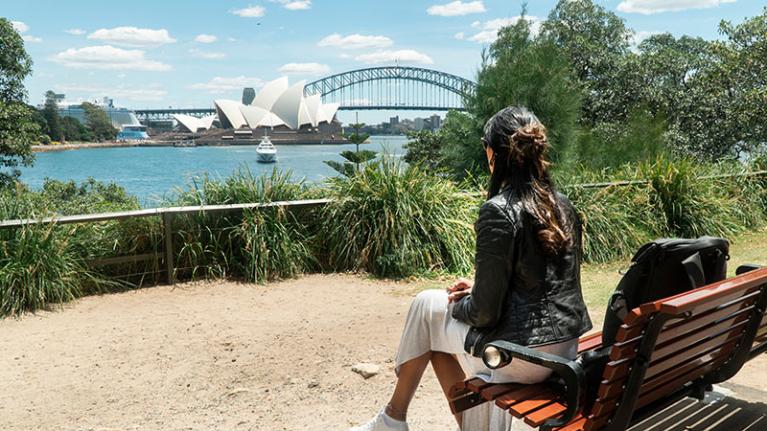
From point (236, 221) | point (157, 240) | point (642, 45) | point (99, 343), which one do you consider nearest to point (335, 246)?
point (236, 221)

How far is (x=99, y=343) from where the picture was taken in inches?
183

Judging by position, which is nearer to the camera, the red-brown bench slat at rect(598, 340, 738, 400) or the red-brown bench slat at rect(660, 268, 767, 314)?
the red-brown bench slat at rect(660, 268, 767, 314)

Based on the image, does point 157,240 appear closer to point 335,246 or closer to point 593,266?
point 335,246

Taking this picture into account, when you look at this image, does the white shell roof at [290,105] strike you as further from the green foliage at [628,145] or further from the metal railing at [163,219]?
the metal railing at [163,219]

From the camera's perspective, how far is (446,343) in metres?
2.61

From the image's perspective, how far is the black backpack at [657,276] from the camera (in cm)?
227

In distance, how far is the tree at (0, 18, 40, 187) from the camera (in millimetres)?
15820

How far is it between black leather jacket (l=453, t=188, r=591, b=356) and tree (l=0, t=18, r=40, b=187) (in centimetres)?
1629

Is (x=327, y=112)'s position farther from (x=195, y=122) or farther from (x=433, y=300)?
(x=433, y=300)

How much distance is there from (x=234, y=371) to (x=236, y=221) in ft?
9.04

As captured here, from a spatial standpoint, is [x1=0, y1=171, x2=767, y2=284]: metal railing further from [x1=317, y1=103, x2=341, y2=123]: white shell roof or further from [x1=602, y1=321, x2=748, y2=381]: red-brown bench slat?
[x1=317, y1=103, x2=341, y2=123]: white shell roof

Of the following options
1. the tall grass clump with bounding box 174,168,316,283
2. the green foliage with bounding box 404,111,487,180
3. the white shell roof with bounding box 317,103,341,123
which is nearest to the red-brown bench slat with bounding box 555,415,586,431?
the tall grass clump with bounding box 174,168,316,283

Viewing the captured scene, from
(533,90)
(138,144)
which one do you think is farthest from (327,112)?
(533,90)

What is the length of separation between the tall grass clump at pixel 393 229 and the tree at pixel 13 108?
485 inches
